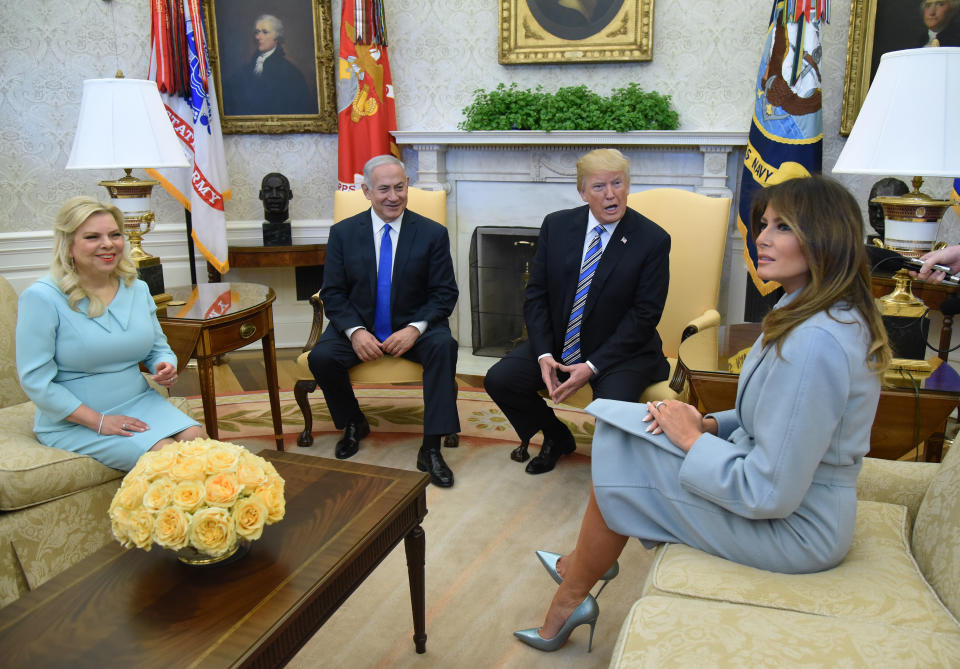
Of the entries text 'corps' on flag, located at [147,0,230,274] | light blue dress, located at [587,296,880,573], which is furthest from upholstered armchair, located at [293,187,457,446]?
light blue dress, located at [587,296,880,573]

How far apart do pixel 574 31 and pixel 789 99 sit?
4.66 ft

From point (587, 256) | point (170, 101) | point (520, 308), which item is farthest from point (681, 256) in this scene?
point (170, 101)

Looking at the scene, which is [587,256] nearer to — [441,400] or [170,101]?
[441,400]

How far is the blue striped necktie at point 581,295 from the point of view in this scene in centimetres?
318

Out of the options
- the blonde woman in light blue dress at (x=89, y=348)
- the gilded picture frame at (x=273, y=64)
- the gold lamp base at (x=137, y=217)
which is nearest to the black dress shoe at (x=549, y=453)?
the blonde woman in light blue dress at (x=89, y=348)

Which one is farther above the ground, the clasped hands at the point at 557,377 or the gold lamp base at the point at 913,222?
the gold lamp base at the point at 913,222

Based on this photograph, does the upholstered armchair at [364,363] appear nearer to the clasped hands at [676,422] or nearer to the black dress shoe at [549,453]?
the black dress shoe at [549,453]

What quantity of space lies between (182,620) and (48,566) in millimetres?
1094

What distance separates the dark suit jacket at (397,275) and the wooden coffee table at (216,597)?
1.57m

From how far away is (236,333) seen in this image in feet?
10.4

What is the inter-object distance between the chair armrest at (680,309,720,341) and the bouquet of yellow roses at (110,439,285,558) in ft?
6.28

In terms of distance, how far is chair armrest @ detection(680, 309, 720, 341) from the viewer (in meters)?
3.06

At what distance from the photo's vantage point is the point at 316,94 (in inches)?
205

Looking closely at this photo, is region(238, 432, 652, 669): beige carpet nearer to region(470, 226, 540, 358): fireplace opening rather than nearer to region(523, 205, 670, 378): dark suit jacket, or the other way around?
→ region(523, 205, 670, 378): dark suit jacket
